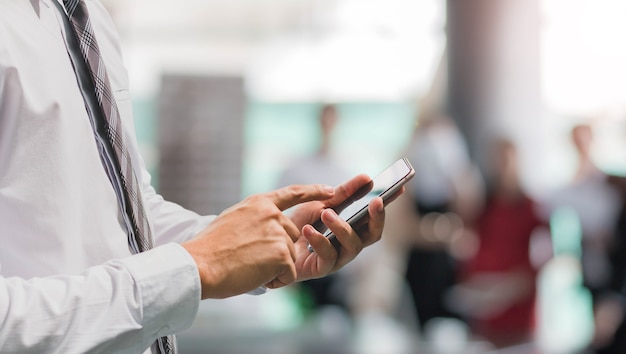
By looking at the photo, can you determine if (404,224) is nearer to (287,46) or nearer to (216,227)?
(287,46)

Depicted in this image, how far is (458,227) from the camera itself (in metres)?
6.14

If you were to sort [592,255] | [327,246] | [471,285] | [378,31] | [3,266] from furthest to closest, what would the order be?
[378,31] → [471,285] → [592,255] → [327,246] → [3,266]

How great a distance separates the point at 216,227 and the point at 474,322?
5249 millimetres

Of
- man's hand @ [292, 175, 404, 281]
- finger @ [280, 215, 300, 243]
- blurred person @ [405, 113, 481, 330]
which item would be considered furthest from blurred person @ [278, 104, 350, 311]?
finger @ [280, 215, 300, 243]

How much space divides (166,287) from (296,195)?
27 cm

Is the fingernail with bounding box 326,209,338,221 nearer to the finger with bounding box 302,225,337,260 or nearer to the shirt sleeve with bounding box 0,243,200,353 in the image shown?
the finger with bounding box 302,225,337,260

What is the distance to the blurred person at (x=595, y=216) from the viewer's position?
5.35m

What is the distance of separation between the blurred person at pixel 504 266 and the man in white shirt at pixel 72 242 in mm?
4900

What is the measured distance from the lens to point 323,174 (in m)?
5.98

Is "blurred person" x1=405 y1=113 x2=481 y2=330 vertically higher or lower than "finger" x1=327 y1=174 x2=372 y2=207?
lower

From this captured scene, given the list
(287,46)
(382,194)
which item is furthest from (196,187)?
(382,194)

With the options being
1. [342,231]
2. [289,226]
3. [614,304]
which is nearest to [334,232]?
[342,231]

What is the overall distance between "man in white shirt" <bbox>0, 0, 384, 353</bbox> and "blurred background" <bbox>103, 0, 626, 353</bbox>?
15.1 feet

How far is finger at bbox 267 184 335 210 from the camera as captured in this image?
3.68 feet
